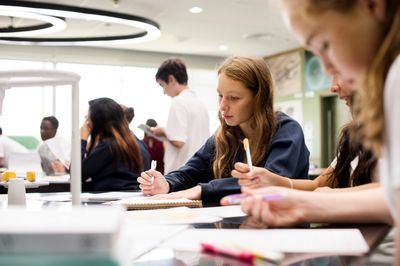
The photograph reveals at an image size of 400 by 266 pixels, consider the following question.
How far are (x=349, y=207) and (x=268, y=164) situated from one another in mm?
704

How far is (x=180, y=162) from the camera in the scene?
4008 mm

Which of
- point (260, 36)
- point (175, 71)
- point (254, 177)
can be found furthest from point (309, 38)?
point (260, 36)

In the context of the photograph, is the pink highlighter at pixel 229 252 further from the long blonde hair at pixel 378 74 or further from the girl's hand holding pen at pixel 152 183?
the girl's hand holding pen at pixel 152 183

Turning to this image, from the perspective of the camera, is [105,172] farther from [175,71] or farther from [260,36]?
[260,36]

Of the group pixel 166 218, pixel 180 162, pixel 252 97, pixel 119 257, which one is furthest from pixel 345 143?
pixel 180 162

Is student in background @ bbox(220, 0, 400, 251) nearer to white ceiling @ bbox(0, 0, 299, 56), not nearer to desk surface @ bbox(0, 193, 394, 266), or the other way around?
desk surface @ bbox(0, 193, 394, 266)

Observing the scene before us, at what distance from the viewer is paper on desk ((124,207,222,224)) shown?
1.12 metres

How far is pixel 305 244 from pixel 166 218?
0.40 metres

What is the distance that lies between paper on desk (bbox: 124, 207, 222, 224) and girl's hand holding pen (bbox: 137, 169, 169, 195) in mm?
556

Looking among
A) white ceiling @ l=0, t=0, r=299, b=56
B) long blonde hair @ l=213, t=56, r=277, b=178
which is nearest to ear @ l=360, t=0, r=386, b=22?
long blonde hair @ l=213, t=56, r=277, b=178

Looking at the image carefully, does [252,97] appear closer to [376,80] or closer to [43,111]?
[376,80]

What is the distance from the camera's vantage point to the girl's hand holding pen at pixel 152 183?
1.85 m

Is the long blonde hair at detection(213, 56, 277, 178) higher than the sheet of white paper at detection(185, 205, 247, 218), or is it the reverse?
the long blonde hair at detection(213, 56, 277, 178)

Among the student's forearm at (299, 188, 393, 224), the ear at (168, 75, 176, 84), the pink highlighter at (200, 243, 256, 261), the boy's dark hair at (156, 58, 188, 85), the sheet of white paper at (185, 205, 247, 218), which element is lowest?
the sheet of white paper at (185, 205, 247, 218)
